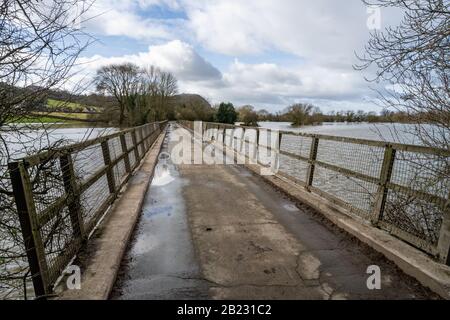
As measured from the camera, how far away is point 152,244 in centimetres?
388

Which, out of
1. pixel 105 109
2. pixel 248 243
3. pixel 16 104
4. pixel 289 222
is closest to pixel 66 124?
pixel 16 104

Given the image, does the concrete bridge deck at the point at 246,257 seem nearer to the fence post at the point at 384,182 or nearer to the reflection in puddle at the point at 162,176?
the fence post at the point at 384,182

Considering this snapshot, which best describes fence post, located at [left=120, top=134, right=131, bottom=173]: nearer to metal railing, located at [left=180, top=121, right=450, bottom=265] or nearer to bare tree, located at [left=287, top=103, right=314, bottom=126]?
metal railing, located at [left=180, top=121, right=450, bottom=265]

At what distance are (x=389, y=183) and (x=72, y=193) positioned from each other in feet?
12.9

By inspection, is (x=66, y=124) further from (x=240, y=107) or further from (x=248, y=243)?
(x=240, y=107)

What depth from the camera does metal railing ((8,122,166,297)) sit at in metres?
2.34

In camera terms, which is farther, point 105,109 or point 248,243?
point 105,109

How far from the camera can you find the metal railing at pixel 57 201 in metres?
2.34

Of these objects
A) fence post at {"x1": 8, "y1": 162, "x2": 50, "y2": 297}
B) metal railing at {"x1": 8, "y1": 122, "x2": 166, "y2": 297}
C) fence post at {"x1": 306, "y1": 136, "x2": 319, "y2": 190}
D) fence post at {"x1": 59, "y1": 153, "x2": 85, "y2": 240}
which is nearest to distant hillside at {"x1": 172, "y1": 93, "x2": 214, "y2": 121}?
fence post at {"x1": 306, "y1": 136, "x2": 319, "y2": 190}

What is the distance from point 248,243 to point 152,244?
4.18 feet

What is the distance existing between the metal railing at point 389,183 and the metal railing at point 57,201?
151 inches

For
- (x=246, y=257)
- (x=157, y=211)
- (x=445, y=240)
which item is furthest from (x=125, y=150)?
(x=445, y=240)
